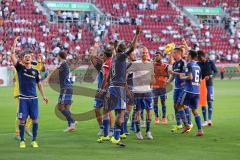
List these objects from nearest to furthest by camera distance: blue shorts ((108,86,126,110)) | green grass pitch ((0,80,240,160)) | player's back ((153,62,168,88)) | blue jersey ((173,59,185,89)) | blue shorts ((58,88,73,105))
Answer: green grass pitch ((0,80,240,160))
blue shorts ((108,86,126,110))
blue jersey ((173,59,185,89))
blue shorts ((58,88,73,105))
player's back ((153,62,168,88))

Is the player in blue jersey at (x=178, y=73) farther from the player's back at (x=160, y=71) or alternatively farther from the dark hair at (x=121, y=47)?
the dark hair at (x=121, y=47)

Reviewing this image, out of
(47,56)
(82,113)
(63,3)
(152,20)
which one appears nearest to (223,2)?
(152,20)

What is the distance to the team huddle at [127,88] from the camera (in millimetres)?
13516

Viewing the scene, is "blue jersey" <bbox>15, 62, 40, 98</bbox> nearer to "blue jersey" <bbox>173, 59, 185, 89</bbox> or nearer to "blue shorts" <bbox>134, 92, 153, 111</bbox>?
"blue shorts" <bbox>134, 92, 153, 111</bbox>

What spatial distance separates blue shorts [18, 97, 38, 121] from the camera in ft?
44.0

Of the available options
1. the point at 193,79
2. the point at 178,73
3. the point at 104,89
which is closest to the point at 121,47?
the point at 104,89

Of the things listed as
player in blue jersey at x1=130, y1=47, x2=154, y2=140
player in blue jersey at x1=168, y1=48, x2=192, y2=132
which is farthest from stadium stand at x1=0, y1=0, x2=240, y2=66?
player in blue jersey at x1=130, y1=47, x2=154, y2=140

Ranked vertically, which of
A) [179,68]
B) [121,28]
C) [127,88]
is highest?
[121,28]

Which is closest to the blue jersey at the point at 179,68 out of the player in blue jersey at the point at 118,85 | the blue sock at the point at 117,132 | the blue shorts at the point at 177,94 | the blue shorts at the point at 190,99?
the blue shorts at the point at 177,94

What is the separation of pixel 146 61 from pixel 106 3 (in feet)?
134

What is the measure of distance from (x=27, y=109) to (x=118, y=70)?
6.85ft

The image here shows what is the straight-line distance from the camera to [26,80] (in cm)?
1349

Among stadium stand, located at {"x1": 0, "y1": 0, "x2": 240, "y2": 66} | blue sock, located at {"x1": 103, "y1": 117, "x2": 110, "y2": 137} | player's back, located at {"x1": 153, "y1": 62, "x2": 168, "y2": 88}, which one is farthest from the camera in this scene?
stadium stand, located at {"x1": 0, "y1": 0, "x2": 240, "y2": 66}

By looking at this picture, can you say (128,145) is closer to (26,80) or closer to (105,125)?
(105,125)
